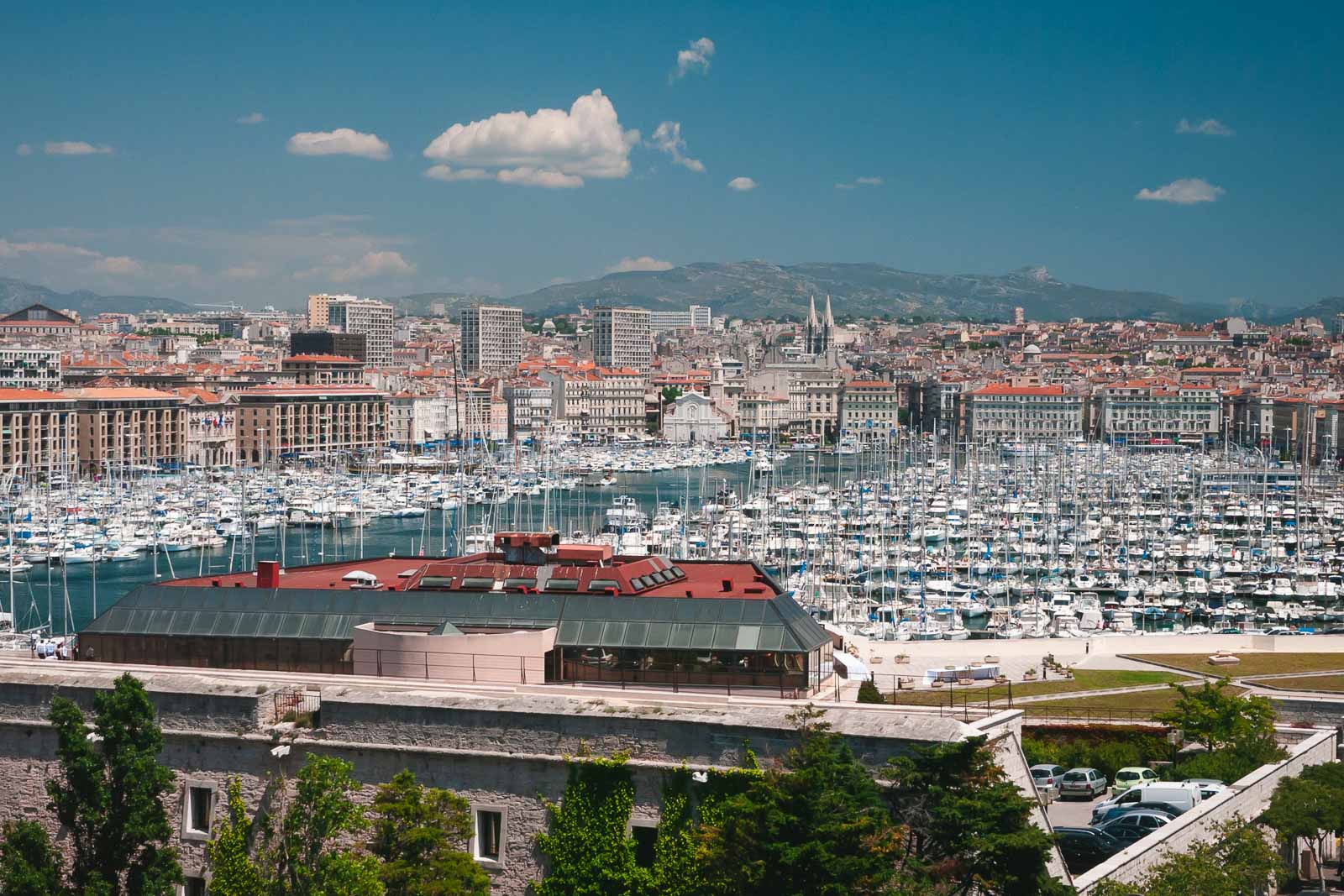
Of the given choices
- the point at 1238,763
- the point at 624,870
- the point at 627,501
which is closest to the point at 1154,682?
the point at 1238,763

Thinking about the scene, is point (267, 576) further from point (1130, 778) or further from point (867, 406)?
point (867, 406)

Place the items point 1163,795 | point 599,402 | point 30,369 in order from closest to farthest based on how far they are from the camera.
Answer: point 1163,795 < point 30,369 < point 599,402

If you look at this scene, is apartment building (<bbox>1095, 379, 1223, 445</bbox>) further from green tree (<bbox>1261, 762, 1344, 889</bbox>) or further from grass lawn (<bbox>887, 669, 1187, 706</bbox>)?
green tree (<bbox>1261, 762, 1344, 889</bbox>)

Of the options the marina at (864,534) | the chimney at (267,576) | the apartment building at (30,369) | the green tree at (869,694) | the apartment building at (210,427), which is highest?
the apartment building at (30,369)

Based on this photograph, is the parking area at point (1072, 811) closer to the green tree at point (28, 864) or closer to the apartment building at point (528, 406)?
the green tree at point (28, 864)

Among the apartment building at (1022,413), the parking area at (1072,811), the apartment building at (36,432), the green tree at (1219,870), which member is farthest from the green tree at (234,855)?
the apartment building at (1022,413)

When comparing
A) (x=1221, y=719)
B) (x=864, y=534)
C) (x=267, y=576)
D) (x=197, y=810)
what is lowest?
(x=864, y=534)

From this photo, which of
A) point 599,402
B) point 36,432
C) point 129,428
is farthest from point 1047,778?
point 599,402

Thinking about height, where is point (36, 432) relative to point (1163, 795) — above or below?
below
